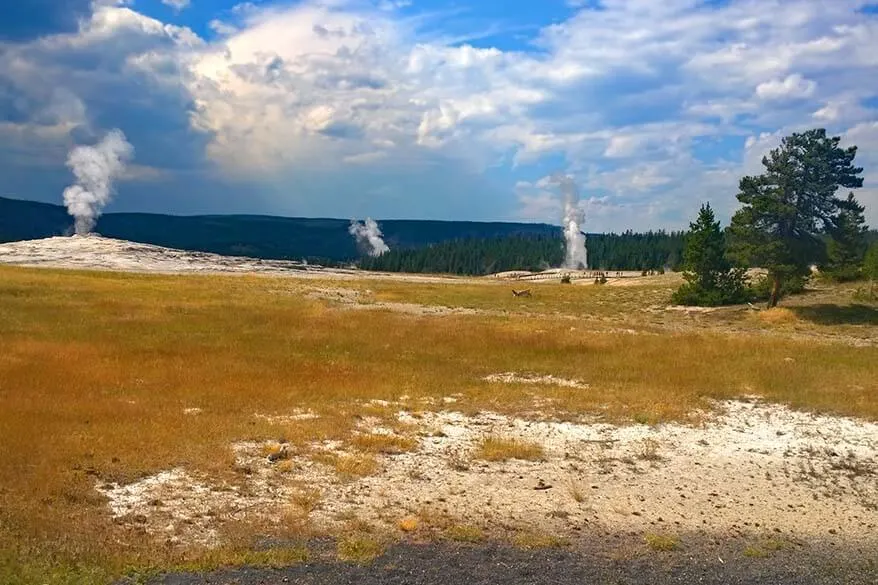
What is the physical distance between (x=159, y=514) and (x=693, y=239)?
168 ft

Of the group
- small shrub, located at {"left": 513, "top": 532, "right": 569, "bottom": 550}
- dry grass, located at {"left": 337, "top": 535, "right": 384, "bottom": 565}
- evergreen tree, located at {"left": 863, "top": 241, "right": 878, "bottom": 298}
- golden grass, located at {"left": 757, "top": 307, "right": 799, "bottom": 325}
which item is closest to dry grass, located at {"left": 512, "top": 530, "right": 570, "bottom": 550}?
small shrub, located at {"left": 513, "top": 532, "right": 569, "bottom": 550}

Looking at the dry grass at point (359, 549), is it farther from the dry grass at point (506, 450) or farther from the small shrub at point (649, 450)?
the small shrub at point (649, 450)

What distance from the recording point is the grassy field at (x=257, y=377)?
1305cm

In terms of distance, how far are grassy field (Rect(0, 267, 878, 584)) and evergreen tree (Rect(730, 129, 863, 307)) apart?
408 centimetres

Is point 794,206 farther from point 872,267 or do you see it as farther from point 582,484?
point 582,484

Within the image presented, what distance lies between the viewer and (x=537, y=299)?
229ft

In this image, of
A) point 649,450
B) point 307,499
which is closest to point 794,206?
point 649,450

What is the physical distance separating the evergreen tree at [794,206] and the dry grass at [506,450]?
35598 mm

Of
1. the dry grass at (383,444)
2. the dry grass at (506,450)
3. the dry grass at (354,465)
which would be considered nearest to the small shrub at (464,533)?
the dry grass at (354,465)

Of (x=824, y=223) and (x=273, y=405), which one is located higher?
(x=824, y=223)

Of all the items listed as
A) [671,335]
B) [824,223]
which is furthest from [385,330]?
[824,223]

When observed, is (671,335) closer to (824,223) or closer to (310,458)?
(824,223)

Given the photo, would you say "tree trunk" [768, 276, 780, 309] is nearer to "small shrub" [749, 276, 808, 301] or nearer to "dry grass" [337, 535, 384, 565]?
"small shrub" [749, 276, 808, 301]

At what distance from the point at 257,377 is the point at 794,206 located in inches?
1521
